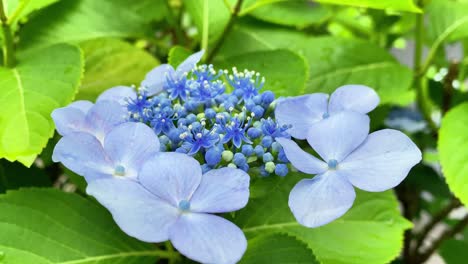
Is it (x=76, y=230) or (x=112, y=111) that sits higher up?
(x=112, y=111)

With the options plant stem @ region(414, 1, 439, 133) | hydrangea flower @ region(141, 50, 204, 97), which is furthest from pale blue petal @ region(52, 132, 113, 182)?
plant stem @ region(414, 1, 439, 133)

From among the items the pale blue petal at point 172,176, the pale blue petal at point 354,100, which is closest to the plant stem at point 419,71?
the pale blue petal at point 354,100

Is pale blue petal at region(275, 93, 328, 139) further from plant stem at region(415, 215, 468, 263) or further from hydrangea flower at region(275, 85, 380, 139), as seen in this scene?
plant stem at region(415, 215, 468, 263)

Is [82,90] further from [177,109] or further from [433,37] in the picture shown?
[433,37]

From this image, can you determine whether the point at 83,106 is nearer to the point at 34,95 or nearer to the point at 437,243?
the point at 34,95

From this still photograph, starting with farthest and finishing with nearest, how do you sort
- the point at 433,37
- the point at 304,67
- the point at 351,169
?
the point at 433,37 → the point at 304,67 → the point at 351,169

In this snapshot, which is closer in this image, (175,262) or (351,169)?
(351,169)

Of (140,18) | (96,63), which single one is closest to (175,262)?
(96,63)
